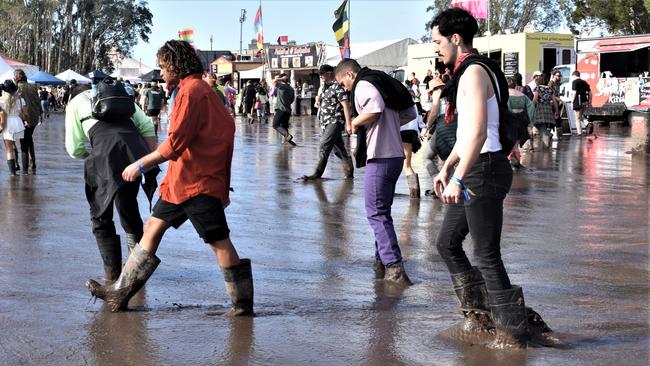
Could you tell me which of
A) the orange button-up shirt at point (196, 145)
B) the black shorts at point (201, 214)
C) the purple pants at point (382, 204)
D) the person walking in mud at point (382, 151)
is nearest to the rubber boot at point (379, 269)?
the person walking in mud at point (382, 151)

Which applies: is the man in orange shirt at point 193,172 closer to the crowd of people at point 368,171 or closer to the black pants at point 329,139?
the crowd of people at point 368,171

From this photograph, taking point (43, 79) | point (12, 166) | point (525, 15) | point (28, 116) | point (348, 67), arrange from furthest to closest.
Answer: point (525, 15) → point (43, 79) → point (28, 116) → point (12, 166) → point (348, 67)

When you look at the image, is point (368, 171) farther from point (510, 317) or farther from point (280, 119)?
point (280, 119)

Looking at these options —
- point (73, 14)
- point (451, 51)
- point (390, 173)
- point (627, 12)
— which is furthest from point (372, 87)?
point (73, 14)

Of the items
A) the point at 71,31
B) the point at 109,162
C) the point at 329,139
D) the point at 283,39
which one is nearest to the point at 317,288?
the point at 109,162

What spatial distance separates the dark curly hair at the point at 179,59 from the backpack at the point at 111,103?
0.99 metres

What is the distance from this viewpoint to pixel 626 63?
3253 cm

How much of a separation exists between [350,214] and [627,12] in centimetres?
4602

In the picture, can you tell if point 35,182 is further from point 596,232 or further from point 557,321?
point 557,321

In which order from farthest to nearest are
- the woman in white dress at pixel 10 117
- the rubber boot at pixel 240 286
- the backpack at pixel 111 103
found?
1. the woman in white dress at pixel 10 117
2. the backpack at pixel 111 103
3. the rubber boot at pixel 240 286

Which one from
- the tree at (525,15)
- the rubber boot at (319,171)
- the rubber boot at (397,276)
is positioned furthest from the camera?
the tree at (525,15)

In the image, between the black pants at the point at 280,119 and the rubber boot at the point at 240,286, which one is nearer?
the rubber boot at the point at 240,286

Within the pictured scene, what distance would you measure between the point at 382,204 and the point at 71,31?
79.2 metres

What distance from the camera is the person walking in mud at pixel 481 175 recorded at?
189 inches
